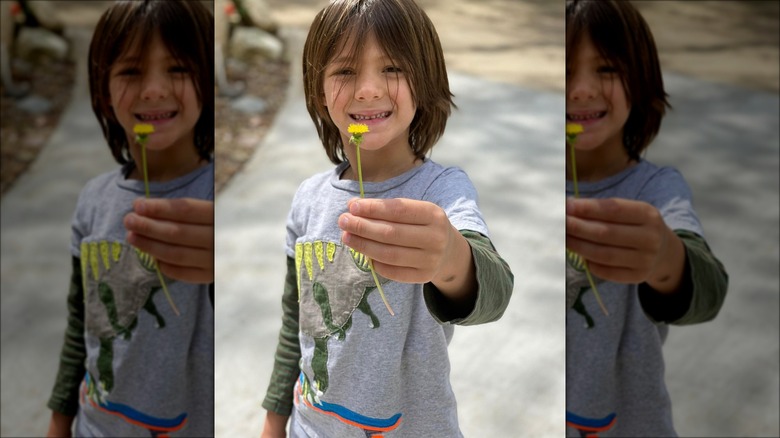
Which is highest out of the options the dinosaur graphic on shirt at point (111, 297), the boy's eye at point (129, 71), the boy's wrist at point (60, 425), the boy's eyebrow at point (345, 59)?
the boy's eyebrow at point (345, 59)

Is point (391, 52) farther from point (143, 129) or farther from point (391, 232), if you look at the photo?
point (143, 129)

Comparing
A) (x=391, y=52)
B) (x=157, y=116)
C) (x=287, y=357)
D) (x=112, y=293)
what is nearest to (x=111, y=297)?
(x=112, y=293)

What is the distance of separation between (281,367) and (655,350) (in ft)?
1.65

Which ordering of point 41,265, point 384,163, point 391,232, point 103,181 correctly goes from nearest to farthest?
point 391,232, point 384,163, point 103,181, point 41,265

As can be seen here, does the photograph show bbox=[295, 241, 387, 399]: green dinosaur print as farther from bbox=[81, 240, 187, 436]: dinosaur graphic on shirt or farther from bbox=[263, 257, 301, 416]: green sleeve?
bbox=[81, 240, 187, 436]: dinosaur graphic on shirt

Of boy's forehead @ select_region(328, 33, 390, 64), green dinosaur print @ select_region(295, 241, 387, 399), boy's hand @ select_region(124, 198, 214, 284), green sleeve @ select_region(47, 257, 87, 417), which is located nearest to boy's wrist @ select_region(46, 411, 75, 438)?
green sleeve @ select_region(47, 257, 87, 417)

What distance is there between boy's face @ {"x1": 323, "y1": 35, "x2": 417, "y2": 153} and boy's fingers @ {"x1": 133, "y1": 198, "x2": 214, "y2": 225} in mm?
332

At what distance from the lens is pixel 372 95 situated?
848mm

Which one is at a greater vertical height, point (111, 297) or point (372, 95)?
point (372, 95)

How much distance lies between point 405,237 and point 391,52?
0.56 ft

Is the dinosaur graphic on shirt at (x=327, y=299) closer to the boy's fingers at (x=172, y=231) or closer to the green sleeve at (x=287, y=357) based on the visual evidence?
the green sleeve at (x=287, y=357)

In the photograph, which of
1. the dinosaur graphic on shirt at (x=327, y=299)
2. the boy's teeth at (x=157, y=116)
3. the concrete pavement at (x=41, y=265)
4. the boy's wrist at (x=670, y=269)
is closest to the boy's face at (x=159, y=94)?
the boy's teeth at (x=157, y=116)

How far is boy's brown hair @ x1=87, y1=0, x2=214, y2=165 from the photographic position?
3.86 feet

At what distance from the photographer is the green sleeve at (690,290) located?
3.78 ft
